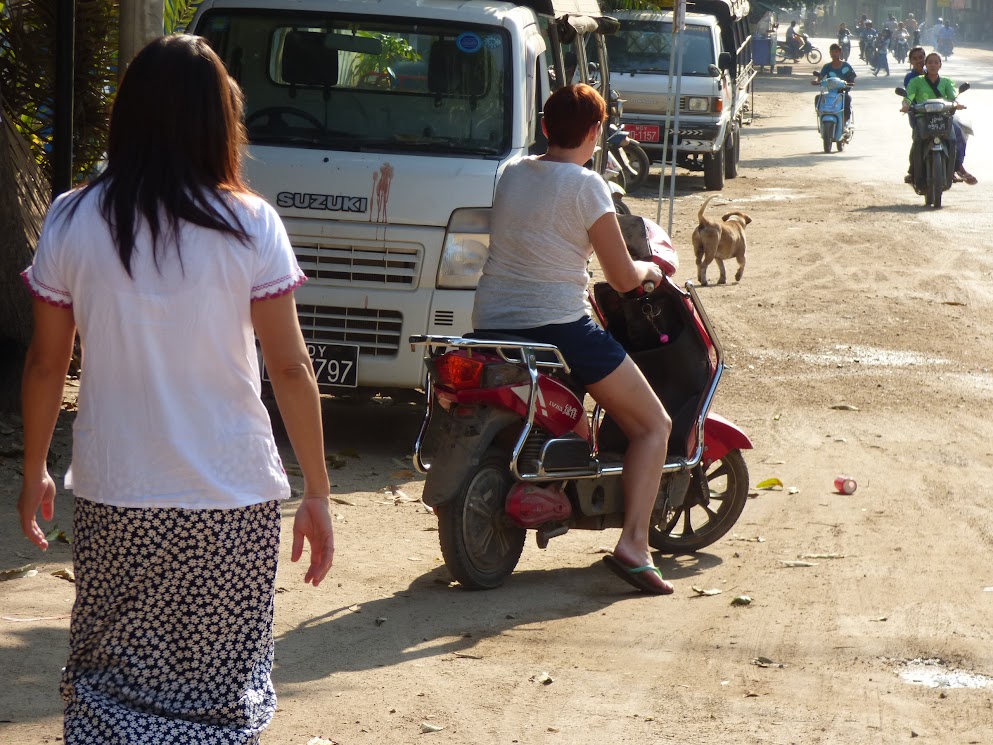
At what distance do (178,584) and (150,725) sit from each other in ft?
0.86

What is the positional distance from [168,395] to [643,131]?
18.1 meters

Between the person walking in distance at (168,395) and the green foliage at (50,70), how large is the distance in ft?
20.4

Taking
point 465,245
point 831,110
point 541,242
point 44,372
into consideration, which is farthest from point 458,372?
point 831,110

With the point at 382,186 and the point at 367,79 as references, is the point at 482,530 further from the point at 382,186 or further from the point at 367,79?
the point at 367,79

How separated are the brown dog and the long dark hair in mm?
10557

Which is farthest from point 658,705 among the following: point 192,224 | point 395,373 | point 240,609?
point 395,373

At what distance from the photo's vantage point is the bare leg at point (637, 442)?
521cm

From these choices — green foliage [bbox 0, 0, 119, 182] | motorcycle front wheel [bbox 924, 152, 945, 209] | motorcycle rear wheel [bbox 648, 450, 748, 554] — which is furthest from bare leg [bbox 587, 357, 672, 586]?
motorcycle front wheel [bbox 924, 152, 945, 209]

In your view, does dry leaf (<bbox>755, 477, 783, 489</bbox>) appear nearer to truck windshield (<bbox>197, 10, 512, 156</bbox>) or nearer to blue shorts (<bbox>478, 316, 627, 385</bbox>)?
blue shorts (<bbox>478, 316, 627, 385</bbox>)

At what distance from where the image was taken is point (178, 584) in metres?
2.64

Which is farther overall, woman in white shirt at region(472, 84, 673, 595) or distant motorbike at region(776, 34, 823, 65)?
distant motorbike at region(776, 34, 823, 65)

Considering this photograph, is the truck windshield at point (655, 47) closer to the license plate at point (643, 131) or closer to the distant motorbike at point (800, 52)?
the license plate at point (643, 131)

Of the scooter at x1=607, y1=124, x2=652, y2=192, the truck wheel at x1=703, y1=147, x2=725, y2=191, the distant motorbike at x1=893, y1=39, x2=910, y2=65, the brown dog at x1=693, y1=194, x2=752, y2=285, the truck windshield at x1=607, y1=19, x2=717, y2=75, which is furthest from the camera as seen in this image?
the distant motorbike at x1=893, y1=39, x2=910, y2=65

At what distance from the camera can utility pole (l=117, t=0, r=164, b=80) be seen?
24.6 ft
